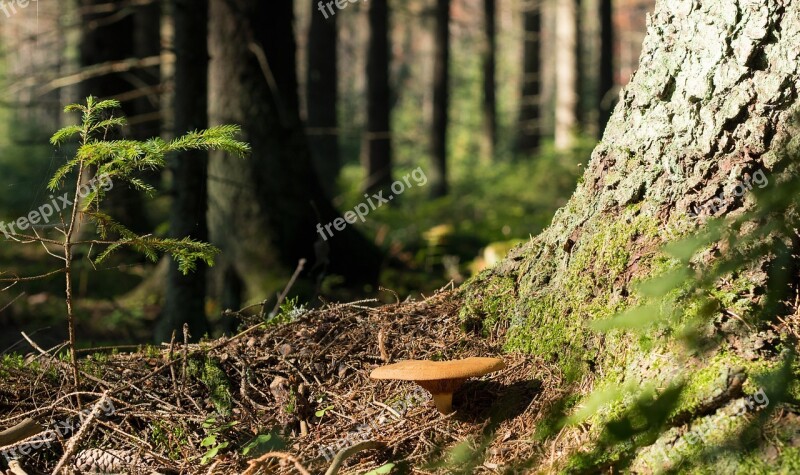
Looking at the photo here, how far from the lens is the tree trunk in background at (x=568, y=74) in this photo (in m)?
19.2

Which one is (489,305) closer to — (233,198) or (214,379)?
(214,379)

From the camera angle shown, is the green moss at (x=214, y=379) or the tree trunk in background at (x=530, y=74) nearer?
the green moss at (x=214, y=379)

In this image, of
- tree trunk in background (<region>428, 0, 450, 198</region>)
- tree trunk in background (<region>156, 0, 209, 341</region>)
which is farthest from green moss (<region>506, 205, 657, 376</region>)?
tree trunk in background (<region>428, 0, 450, 198</region>)

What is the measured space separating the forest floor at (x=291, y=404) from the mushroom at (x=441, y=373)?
0.31ft

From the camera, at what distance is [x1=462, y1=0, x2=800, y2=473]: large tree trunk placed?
8.64 feet

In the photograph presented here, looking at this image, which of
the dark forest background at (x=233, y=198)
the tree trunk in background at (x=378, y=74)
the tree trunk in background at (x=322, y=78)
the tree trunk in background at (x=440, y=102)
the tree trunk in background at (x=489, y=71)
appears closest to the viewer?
the dark forest background at (x=233, y=198)

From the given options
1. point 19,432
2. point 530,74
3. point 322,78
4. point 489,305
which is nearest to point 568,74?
point 530,74

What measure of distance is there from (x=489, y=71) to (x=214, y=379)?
21354 mm

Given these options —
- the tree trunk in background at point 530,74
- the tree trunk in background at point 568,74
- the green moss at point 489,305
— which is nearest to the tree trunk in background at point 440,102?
the tree trunk in background at point 568,74

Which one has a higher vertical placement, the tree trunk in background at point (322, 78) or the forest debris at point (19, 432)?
the tree trunk in background at point (322, 78)

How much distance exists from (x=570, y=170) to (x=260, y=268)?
1021 cm

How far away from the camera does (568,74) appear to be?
63.2ft

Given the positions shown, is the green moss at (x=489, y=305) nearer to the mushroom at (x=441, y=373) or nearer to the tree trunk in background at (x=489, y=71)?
the mushroom at (x=441, y=373)

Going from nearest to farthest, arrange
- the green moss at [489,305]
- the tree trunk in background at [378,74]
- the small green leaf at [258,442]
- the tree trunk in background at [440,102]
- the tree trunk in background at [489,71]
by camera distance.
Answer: the small green leaf at [258,442] → the green moss at [489,305] → the tree trunk in background at [378,74] → the tree trunk in background at [440,102] → the tree trunk in background at [489,71]
